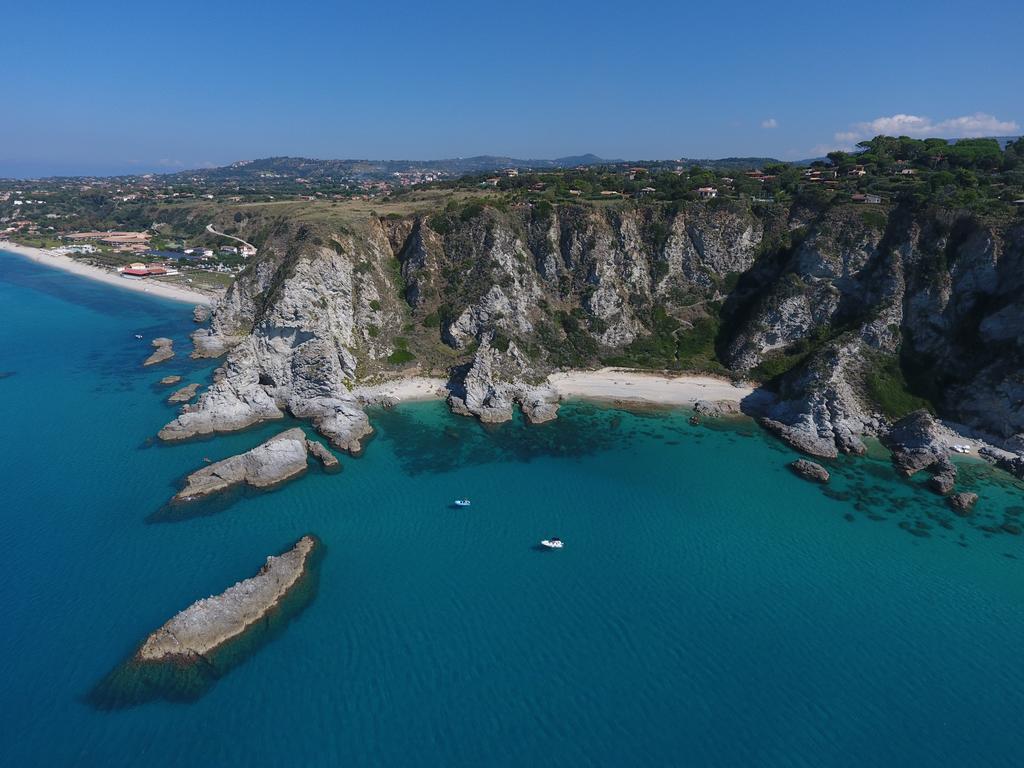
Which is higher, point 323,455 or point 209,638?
point 323,455

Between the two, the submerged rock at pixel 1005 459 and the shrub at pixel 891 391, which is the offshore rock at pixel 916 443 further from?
the submerged rock at pixel 1005 459

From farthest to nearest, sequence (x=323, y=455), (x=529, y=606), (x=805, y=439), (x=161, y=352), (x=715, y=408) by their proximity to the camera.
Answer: (x=161, y=352) → (x=715, y=408) → (x=805, y=439) → (x=323, y=455) → (x=529, y=606)

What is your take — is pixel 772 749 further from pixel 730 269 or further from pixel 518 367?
pixel 730 269

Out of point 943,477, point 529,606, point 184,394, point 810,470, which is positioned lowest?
point 529,606

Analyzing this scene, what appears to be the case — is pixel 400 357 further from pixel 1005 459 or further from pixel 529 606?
pixel 1005 459

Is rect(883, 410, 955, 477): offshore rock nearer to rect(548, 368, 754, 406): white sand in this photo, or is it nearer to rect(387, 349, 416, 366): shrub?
rect(548, 368, 754, 406): white sand

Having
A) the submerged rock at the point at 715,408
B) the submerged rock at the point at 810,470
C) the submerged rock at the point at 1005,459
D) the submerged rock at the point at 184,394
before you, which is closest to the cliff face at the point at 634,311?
the submerged rock at the point at 1005,459

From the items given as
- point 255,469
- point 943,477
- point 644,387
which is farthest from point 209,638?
point 943,477
